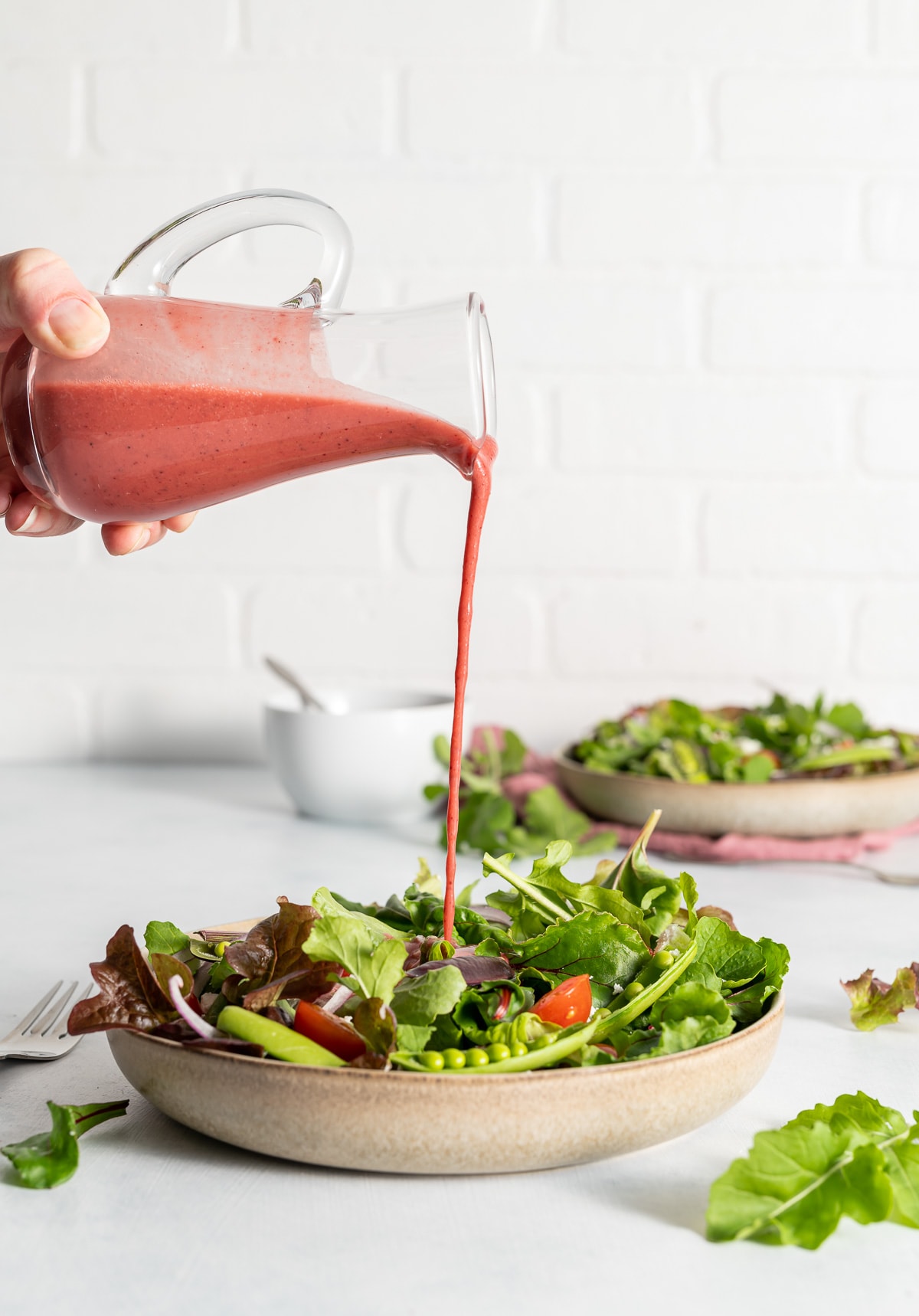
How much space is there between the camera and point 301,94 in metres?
1.83

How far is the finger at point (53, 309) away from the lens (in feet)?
2.60

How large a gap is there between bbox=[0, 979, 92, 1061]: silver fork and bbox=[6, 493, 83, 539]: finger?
49 cm

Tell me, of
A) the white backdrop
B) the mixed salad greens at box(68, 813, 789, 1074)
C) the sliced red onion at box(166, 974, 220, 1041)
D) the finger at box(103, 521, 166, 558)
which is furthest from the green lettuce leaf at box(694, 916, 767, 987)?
the white backdrop

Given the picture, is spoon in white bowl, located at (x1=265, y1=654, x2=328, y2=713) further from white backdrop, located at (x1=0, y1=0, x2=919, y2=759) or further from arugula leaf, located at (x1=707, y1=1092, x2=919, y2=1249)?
arugula leaf, located at (x1=707, y1=1092, x2=919, y2=1249)

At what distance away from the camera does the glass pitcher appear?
0.81 m

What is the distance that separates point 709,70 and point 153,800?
128cm

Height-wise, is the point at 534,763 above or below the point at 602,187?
below

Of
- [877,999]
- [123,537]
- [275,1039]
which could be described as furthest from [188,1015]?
[123,537]

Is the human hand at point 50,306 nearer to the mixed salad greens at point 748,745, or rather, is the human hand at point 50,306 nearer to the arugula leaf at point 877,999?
the arugula leaf at point 877,999

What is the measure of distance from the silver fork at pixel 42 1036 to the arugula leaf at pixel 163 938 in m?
0.10

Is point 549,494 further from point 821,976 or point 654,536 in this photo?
point 821,976

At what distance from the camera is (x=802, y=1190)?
1.91ft

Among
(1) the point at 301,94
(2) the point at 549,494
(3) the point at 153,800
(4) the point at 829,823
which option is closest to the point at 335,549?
(2) the point at 549,494

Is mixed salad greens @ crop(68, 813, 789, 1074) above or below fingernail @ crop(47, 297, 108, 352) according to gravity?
below
